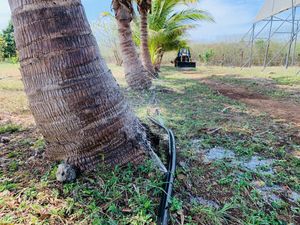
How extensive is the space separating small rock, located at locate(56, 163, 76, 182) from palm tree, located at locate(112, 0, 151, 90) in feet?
16.7

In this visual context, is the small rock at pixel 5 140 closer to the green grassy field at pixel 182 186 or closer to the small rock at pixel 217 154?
the green grassy field at pixel 182 186

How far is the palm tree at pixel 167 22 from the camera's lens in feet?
39.2

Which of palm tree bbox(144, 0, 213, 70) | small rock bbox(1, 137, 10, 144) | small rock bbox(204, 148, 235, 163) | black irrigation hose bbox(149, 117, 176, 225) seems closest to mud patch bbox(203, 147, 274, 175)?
small rock bbox(204, 148, 235, 163)

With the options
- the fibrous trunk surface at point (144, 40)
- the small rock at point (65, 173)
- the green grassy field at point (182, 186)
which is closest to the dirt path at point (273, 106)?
the green grassy field at point (182, 186)

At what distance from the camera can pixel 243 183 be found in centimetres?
195

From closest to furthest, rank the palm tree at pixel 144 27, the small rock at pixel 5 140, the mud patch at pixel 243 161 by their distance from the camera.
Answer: the mud patch at pixel 243 161 → the small rock at pixel 5 140 → the palm tree at pixel 144 27

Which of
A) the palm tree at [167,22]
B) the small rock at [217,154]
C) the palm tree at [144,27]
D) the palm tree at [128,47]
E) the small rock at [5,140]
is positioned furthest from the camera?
the palm tree at [167,22]

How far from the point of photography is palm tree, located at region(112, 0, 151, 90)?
6.13 m

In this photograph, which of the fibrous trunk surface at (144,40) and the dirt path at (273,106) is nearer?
the dirt path at (273,106)

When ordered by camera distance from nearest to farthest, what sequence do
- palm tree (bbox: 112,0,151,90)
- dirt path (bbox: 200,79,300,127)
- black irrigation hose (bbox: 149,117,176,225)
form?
black irrigation hose (bbox: 149,117,176,225), dirt path (bbox: 200,79,300,127), palm tree (bbox: 112,0,151,90)

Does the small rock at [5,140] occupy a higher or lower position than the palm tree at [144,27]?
lower

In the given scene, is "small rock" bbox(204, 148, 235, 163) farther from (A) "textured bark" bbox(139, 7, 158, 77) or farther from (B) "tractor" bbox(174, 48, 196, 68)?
(B) "tractor" bbox(174, 48, 196, 68)

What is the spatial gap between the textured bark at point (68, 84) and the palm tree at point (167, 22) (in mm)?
10611

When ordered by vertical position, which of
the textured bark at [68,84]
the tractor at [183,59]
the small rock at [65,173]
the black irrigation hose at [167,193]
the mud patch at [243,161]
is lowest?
the tractor at [183,59]
